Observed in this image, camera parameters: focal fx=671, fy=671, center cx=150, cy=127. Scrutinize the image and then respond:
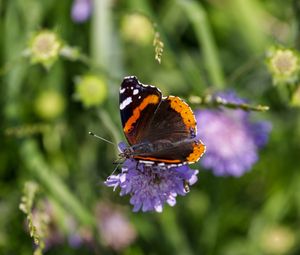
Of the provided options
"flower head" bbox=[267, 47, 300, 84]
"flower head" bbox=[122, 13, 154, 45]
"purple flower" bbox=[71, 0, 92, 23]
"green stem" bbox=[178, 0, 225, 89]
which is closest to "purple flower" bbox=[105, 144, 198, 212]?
"flower head" bbox=[267, 47, 300, 84]

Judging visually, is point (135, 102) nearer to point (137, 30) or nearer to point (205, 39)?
point (205, 39)

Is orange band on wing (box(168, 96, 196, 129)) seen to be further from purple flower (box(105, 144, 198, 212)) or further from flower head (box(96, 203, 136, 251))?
flower head (box(96, 203, 136, 251))

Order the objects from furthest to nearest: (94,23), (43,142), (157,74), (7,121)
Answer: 1. (157,74)
2. (43,142)
3. (94,23)
4. (7,121)

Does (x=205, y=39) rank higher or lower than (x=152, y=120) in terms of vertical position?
lower

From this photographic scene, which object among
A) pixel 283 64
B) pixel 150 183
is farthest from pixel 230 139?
pixel 150 183

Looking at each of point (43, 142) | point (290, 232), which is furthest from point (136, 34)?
point (290, 232)

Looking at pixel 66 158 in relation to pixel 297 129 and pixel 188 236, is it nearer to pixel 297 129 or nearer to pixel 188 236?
pixel 188 236

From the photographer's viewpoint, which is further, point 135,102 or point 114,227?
point 114,227
